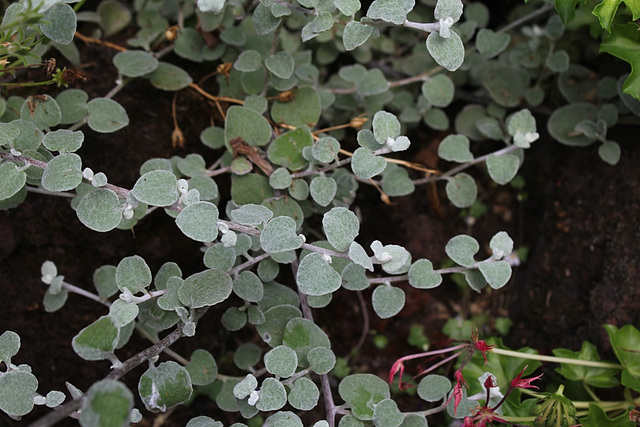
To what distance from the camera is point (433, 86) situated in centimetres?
144

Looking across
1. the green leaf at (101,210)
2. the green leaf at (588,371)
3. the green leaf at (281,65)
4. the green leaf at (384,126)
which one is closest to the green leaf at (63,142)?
the green leaf at (101,210)

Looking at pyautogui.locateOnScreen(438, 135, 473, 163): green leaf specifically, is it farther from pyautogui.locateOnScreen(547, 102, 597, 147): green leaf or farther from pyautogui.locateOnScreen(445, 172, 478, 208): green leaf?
pyautogui.locateOnScreen(547, 102, 597, 147): green leaf

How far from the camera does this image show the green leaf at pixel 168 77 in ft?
4.48

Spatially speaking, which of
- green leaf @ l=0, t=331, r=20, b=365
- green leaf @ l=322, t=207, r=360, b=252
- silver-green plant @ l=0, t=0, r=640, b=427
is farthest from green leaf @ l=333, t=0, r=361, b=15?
green leaf @ l=0, t=331, r=20, b=365

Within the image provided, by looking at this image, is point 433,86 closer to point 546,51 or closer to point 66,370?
point 546,51

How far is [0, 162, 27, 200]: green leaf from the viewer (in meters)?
0.98

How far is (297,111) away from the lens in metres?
1.37

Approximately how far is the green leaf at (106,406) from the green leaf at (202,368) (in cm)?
44

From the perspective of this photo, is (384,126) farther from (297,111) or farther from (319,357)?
(319,357)

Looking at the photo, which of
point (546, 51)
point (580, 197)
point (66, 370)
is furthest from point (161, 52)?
point (580, 197)

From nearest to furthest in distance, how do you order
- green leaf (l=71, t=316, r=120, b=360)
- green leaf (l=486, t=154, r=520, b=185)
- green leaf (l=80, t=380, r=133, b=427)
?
green leaf (l=80, t=380, r=133, b=427)
green leaf (l=71, t=316, r=120, b=360)
green leaf (l=486, t=154, r=520, b=185)

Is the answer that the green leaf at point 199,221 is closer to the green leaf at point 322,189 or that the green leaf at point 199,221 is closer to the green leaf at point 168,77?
the green leaf at point 322,189

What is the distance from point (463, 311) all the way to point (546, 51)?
2.47 ft

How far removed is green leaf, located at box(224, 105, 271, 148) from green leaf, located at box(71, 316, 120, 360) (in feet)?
1.75
